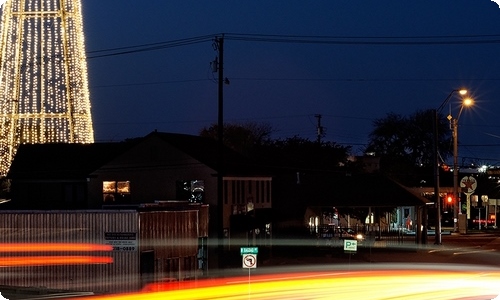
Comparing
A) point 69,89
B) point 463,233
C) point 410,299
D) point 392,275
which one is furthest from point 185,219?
point 463,233

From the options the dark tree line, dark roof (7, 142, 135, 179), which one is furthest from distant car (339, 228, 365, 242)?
the dark tree line

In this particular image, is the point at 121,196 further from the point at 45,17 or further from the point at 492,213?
the point at 492,213

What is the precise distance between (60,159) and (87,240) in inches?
964

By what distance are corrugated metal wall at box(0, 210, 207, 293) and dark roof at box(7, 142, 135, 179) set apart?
18.1 m

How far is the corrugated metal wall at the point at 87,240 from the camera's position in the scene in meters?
34.8

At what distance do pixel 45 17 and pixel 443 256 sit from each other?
23892 mm

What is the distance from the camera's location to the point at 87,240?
35.8 metres

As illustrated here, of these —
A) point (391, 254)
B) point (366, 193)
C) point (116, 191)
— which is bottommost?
point (391, 254)

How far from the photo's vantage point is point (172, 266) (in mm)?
37906

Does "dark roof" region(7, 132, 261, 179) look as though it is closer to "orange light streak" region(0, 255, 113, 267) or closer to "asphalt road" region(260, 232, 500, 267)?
"asphalt road" region(260, 232, 500, 267)

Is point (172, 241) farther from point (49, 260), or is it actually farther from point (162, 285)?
point (49, 260)

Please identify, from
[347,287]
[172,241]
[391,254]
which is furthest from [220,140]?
[391,254]

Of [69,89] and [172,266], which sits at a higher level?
[69,89]

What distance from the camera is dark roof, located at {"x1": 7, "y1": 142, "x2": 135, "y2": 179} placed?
56750 millimetres
